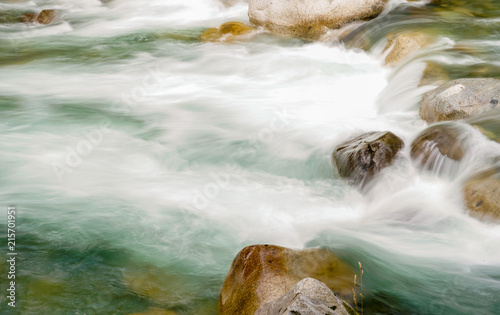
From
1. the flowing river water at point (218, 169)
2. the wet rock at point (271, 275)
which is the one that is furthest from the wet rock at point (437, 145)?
the wet rock at point (271, 275)

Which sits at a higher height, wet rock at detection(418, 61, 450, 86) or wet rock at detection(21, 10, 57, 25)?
wet rock at detection(418, 61, 450, 86)

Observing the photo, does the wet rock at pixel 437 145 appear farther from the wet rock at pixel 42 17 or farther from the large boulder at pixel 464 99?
the wet rock at pixel 42 17

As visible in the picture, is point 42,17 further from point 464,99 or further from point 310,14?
point 464,99

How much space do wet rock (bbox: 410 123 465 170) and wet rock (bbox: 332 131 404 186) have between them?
0.86ft

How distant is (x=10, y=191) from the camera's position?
6.85 meters

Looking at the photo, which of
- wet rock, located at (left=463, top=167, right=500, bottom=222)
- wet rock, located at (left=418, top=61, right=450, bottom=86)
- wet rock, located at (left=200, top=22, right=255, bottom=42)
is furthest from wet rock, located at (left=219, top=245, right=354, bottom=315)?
wet rock, located at (left=200, top=22, right=255, bottom=42)

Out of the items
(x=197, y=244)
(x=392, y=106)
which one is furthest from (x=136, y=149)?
(x=392, y=106)

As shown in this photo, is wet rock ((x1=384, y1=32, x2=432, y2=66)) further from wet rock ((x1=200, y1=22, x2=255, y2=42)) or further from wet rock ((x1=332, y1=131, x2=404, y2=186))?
wet rock ((x1=200, y1=22, x2=255, y2=42))

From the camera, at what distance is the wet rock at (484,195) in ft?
17.5

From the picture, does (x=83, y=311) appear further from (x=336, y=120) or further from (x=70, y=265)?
(x=336, y=120)

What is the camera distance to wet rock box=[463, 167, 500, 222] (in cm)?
533

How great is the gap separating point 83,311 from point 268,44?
29.4 ft

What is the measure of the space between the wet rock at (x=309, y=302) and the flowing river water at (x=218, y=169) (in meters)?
0.77

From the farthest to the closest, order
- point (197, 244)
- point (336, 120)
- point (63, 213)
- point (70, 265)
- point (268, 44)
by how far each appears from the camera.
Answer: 1. point (268, 44)
2. point (336, 120)
3. point (63, 213)
4. point (197, 244)
5. point (70, 265)
